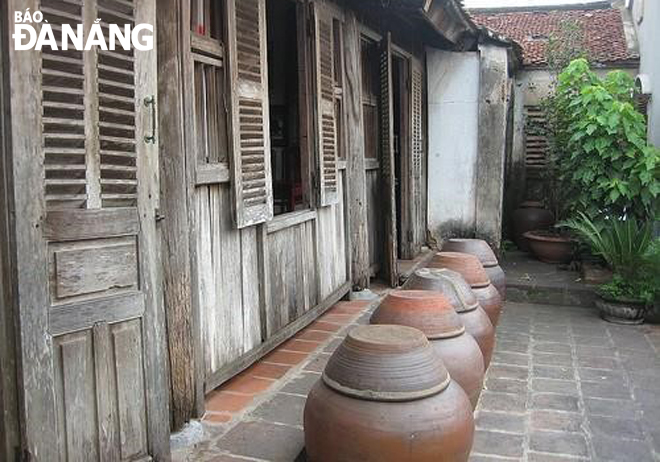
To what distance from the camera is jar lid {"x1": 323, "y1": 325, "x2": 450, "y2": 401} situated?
258cm

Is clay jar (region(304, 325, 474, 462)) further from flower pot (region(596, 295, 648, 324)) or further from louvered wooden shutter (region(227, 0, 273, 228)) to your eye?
flower pot (region(596, 295, 648, 324))

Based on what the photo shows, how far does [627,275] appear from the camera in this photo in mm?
6637

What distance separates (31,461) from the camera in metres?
2.42

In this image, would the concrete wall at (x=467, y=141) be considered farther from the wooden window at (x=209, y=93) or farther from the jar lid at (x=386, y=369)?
the jar lid at (x=386, y=369)

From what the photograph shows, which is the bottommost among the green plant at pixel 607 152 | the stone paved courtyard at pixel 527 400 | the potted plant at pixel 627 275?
the stone paved courtyard at pixel 527 400

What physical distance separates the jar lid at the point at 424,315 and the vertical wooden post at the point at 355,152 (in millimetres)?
3167

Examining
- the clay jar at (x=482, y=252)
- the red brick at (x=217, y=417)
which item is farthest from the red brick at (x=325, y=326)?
the red brick at (x=217, y=417)

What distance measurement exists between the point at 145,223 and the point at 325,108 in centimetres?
317

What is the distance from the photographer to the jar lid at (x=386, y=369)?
2576mm

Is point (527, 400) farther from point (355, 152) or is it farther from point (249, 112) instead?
point (355, 152)

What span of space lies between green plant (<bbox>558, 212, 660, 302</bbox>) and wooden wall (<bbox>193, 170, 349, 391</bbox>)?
118 inches

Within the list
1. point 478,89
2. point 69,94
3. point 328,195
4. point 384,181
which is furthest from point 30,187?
point 478,89

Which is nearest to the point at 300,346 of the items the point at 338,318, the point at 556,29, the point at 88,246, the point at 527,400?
the point at 338,318

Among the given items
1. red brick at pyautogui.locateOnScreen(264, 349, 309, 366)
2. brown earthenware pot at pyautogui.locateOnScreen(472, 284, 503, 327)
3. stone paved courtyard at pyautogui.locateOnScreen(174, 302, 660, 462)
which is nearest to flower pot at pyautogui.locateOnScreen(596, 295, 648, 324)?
stone paved courtyard at pyautogui.locateOnScreen(174, 302, 660, 462)
